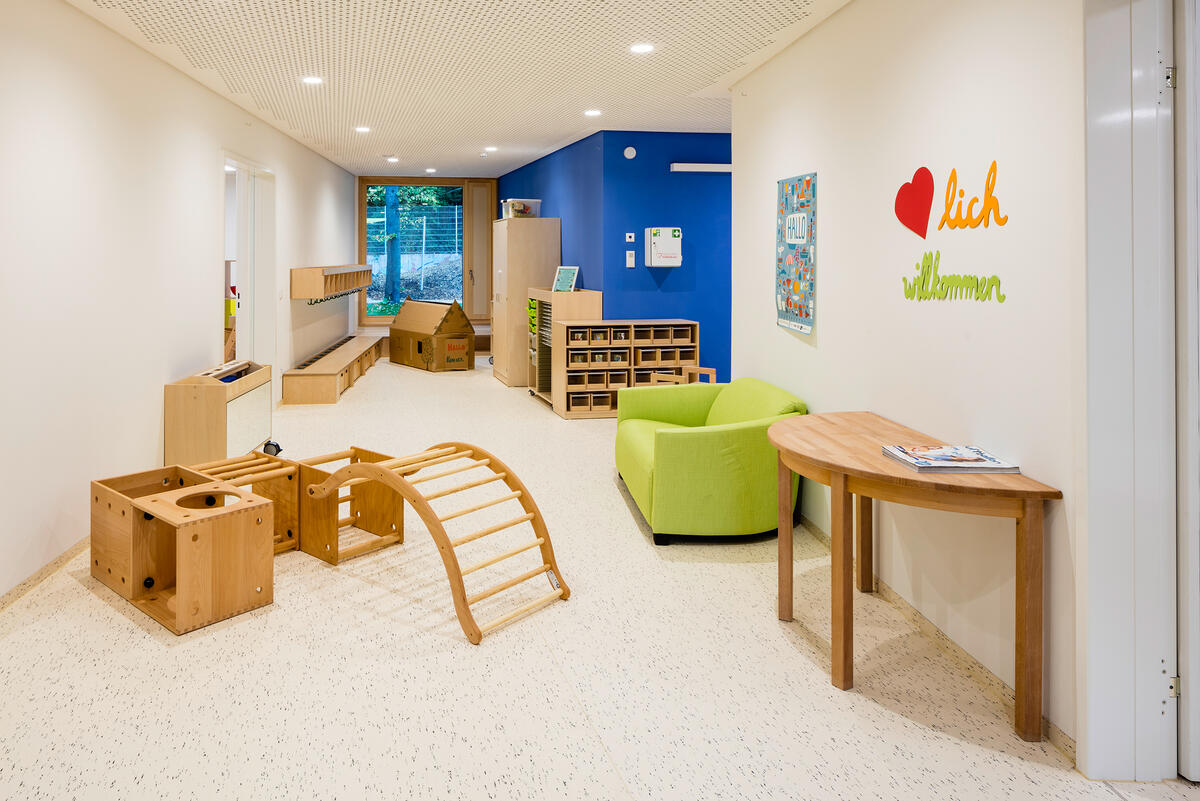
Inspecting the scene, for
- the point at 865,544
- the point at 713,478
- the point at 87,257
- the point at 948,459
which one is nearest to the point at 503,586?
the point at 713,478

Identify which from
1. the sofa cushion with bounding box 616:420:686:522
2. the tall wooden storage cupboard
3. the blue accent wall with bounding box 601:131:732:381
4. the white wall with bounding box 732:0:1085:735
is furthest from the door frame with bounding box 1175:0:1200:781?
the tall wooden storage cupboard

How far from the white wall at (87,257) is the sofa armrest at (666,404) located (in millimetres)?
2783

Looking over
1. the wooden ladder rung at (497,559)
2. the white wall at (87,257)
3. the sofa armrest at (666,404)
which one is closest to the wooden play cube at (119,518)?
the white wall at (87,257)

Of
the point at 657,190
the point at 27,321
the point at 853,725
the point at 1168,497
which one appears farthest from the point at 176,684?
the point at 657,190

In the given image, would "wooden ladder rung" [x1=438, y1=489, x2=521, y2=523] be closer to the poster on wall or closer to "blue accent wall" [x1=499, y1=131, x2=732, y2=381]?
the poster on wall

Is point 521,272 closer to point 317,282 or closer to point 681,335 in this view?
point 317,282

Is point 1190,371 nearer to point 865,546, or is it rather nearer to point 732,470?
point 865,546

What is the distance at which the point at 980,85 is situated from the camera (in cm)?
282

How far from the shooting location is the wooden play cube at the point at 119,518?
3445 mm

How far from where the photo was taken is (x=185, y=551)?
10.3 feet

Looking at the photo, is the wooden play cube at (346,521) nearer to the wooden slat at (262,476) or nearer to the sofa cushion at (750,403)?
the wooden slat at (262,476)

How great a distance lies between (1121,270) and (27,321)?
4.03 m

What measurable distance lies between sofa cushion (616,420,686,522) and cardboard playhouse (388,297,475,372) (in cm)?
617

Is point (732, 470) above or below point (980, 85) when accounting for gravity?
below
